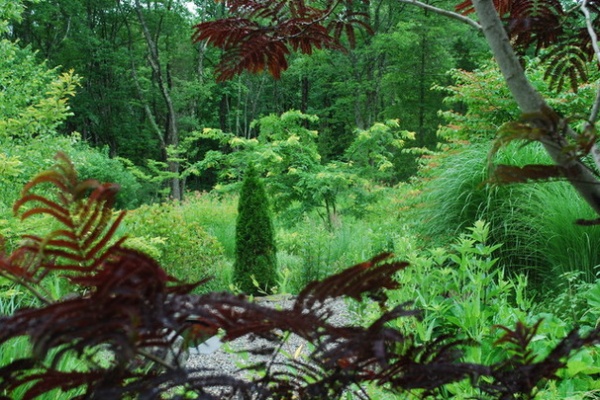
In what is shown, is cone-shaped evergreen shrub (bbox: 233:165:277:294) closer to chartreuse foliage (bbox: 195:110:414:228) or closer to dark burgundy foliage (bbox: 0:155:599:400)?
chartreuse foliage (bbox: 195:110:414:228)

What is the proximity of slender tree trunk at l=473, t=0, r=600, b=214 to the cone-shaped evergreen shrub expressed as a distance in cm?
507

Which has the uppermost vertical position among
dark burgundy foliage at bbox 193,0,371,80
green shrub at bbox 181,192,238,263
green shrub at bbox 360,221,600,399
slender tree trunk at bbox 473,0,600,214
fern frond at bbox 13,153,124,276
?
dark burgundy foliage at bbox 193,0,371,80

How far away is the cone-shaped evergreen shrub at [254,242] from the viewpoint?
5.76 meters

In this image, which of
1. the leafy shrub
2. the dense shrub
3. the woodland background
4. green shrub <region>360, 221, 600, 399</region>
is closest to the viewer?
green shrub <region>360, 221, 600, 399</region>

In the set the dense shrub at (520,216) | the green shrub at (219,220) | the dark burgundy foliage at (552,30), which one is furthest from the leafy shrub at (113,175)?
the dark burgundy foliage at (552,30)

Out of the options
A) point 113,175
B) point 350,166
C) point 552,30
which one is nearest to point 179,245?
point 350,166

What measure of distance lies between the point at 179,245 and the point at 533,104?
5.37 m

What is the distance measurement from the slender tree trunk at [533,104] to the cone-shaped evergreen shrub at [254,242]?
5.07 meters

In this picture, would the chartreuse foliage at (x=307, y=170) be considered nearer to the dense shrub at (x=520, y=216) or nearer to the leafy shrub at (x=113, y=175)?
the dense shrub at (x=520, y=216)

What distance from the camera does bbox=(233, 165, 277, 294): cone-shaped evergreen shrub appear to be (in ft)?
18.9

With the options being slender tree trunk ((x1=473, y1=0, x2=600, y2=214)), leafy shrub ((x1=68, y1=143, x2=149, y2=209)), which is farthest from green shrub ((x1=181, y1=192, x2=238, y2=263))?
slender tree trunk ((x1=473, y1=0, x2=600, y2=214))

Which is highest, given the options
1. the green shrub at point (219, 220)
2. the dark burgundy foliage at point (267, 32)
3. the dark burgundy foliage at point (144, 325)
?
the dark burgundy foliage at point (267, 32)

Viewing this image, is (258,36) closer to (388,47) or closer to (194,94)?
(388,47)

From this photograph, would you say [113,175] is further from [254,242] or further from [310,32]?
[310,32]
